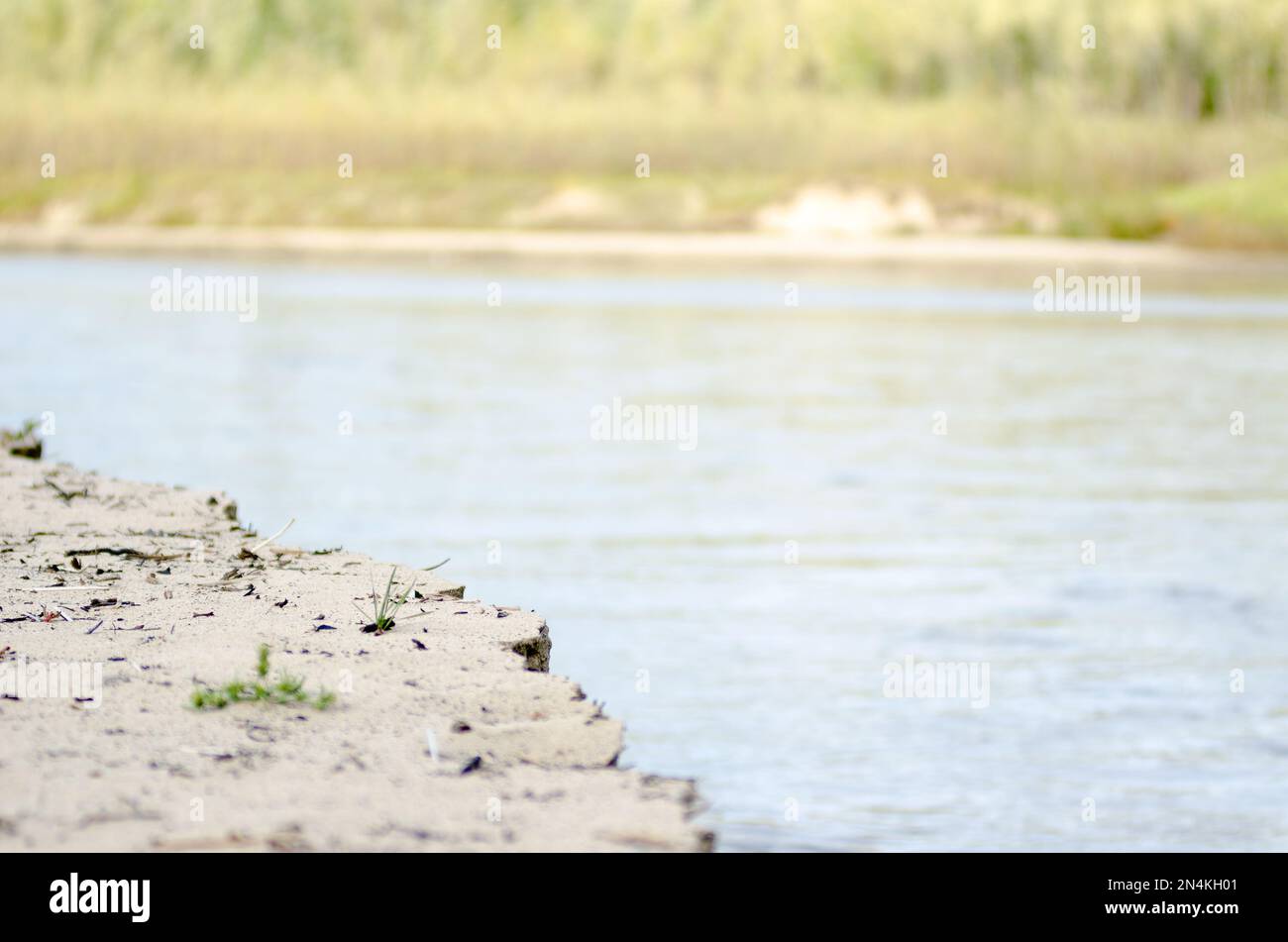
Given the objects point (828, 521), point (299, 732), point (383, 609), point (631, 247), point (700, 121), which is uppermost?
point (700, 121)

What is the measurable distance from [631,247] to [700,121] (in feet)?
34.8

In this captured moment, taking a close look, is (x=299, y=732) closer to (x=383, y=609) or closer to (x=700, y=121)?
(x=383, y=609)

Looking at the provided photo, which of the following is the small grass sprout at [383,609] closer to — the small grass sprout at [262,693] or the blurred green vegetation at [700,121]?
the small grass sprout at [262,693]

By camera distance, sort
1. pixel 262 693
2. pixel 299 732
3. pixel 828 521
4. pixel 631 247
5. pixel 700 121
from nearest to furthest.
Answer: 1. pixel 299 732
2. pixel 262 693
3. pixel 828 521
4. pixel 631 247
5. pixel 700 121

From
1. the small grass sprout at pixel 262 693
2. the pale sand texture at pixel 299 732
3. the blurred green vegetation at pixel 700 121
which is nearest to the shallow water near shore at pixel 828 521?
the pale sand texture at pixel 299 732

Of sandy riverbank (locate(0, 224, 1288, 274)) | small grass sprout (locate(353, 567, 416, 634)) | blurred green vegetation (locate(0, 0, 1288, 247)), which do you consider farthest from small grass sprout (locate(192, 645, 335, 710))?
blurred green vegetation (locate(0, 0, 1288, 247))

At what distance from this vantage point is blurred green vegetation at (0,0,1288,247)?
221 feet

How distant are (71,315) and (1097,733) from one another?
91.6 feet

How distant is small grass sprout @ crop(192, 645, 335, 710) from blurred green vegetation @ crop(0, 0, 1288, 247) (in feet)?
186

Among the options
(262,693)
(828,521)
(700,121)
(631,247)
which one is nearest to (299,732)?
(262,693)

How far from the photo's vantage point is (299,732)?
5.24 metres

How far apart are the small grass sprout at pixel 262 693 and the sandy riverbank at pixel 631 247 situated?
52.1 m

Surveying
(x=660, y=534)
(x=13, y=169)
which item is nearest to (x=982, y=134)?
(x=13, y=169)

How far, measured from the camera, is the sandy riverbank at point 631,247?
193 ft
